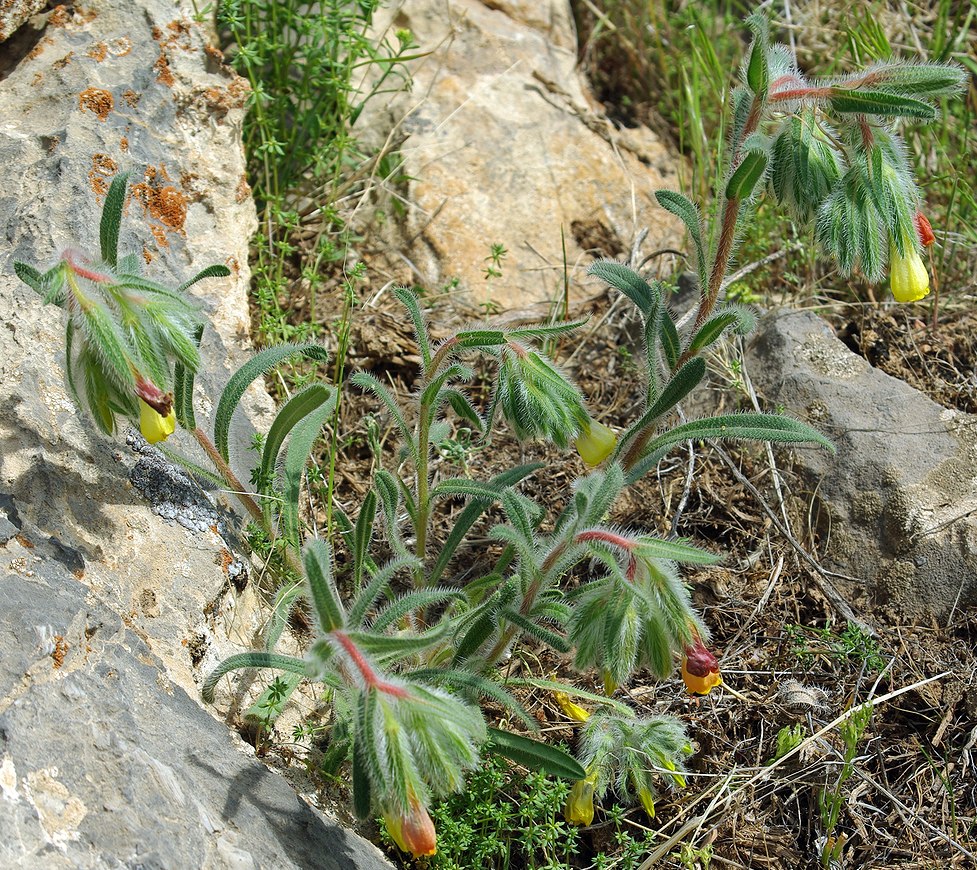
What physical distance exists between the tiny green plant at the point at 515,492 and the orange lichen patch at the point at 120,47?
3.87ft

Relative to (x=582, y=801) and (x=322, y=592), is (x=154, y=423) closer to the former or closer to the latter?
(x=322, y=592)

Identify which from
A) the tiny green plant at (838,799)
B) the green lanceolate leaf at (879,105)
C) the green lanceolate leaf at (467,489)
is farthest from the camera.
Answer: the green lanceolate leaf at (467,489)

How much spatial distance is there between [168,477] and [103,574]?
14.3 inches

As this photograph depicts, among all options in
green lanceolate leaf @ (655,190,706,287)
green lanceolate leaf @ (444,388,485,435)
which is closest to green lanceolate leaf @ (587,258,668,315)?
green lanceolate leaf @ (655,190,706,287)

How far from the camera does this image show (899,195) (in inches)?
96.5

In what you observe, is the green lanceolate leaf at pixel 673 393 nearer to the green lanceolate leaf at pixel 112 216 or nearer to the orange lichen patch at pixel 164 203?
the green lanceolate leaf at pixel 112 216

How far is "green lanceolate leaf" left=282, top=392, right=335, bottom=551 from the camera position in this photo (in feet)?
8.55

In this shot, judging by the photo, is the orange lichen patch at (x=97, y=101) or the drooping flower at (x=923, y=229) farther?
the orange lichen patch at (x=97, y=101)

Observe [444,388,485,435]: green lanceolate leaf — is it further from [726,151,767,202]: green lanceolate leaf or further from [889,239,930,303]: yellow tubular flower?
[889,239,930,303]: yellow tubular flower

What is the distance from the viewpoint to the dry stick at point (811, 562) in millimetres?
2873

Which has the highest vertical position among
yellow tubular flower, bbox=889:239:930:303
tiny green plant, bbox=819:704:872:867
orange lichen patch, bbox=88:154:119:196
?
orange lichen patch, bbox=88:154:119:196

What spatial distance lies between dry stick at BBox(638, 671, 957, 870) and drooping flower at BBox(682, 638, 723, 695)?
43 cm

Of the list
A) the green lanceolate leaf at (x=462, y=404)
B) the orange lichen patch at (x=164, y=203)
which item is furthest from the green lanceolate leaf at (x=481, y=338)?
the orange lichen patch at (x=164, y=203)

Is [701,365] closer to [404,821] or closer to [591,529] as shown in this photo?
[591,529]
